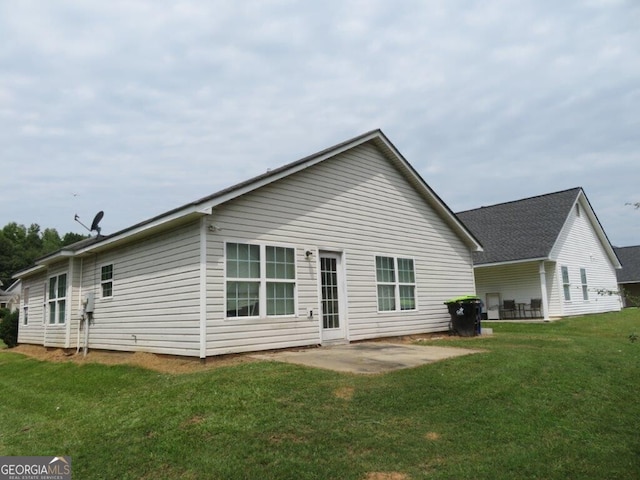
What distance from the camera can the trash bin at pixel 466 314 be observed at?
13.7 meters

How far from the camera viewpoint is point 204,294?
8914 millimetres

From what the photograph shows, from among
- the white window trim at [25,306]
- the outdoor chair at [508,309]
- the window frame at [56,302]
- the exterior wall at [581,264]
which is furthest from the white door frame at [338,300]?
the white window trim at [25,306]

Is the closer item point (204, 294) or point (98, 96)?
point (204, 294)

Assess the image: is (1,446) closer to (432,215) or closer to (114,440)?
(114,440)

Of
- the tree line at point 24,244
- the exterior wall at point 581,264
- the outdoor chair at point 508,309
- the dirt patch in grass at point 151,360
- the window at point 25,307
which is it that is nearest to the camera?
the dirt patch in grass at point 151,360

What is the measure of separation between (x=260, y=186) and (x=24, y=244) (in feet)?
296

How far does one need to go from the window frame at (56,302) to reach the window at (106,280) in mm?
1946

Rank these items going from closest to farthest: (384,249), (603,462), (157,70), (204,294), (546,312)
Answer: (603,462) < (204,294) < (157,70) < (384,249) < (546,312)

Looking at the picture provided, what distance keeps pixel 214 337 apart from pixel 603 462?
6.51 m

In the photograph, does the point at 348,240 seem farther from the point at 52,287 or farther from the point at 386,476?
the point at 52,287

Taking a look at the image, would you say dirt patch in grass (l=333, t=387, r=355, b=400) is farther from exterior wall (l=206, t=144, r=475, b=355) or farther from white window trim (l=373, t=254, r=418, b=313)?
white window trim (l=373, t=254, r=418, b=313)

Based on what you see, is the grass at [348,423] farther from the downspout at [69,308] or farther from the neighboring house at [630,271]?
the neighboring house at [630,271]

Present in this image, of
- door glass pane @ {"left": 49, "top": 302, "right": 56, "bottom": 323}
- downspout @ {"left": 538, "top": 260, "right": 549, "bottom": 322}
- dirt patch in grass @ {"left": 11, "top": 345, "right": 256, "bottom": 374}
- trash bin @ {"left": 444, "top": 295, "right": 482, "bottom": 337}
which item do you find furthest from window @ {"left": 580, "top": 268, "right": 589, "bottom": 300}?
door glass pane @ {"left": 49, "top": 302, "right": 56, "bottom": 323}

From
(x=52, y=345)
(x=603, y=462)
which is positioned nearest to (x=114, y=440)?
(x=603, y=462)
